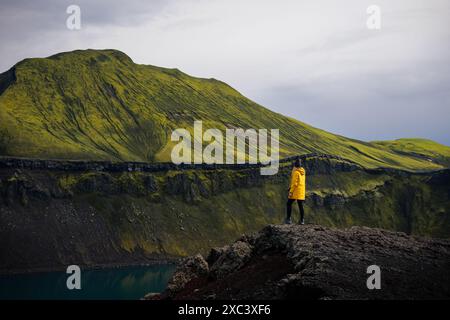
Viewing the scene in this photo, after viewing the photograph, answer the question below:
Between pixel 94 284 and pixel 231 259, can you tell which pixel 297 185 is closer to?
pixel 231 259

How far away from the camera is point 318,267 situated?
20219 mm

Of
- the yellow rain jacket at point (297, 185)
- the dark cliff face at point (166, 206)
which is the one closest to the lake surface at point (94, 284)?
the dark cliff face at point (166, 206)

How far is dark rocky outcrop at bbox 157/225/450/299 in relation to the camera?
1931 centimetres

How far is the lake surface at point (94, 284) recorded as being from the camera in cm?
8981

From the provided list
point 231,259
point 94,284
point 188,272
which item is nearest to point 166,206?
point 94,284

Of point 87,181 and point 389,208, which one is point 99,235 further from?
point 389,208

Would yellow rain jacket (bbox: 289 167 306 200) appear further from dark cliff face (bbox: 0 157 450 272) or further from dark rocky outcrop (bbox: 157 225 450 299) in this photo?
dark cliff face (bbox: 0 157 450 272)

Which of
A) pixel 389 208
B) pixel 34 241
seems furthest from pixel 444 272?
pixel 389 208

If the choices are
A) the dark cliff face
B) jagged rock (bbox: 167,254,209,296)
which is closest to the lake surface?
the dark cliff face

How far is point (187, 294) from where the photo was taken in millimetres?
23516

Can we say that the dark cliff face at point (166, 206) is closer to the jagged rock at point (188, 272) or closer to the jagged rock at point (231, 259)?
the jagged rock at point (188, 272)

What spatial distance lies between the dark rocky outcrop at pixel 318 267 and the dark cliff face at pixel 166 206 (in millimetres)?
105727

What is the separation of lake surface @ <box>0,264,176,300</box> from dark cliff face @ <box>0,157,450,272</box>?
26.9 feet

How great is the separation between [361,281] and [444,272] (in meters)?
3.70
